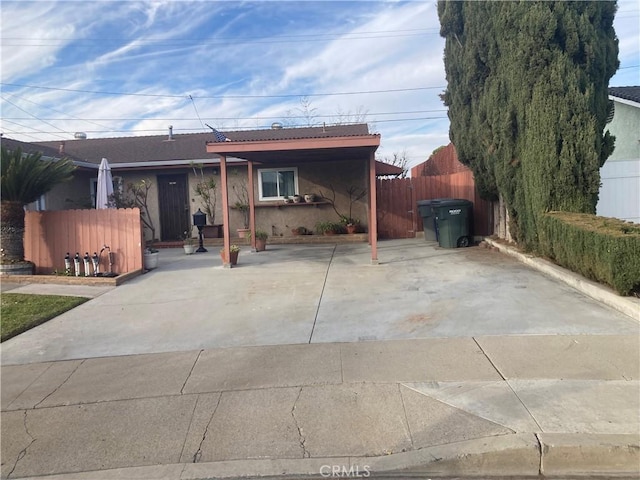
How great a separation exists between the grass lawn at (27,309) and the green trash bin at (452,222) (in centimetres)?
893

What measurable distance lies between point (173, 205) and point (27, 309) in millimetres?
9698

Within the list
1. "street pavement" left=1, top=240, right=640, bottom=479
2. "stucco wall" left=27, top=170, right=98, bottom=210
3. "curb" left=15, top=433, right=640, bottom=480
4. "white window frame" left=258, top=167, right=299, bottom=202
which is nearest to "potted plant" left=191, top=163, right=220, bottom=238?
"white window frame" left=258, top=167, right=299, bottom=202

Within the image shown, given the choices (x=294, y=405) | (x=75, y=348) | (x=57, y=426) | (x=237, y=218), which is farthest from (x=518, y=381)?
(x=237, y=218)

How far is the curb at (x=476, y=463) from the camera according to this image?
→ 3.42 meters

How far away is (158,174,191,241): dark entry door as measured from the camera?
56.6 ft

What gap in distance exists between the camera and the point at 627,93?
16.3 metres

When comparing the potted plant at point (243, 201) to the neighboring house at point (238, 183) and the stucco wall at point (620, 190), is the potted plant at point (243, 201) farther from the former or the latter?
the stucco wall at point (620, 190)

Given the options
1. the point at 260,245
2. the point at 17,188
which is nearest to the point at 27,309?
the point at 17,188

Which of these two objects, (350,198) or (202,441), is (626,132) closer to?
(350,198)

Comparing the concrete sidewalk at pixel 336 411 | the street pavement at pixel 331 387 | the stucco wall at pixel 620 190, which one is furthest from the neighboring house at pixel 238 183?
the concrete sidewalk at pixel 336 411

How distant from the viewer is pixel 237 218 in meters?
17.1

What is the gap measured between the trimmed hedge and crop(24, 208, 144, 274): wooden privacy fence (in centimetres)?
845

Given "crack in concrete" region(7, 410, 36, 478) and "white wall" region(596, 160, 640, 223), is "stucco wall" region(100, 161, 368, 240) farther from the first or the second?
"crack in concrete" region(7, 410, 36, 478)

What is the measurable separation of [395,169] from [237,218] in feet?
18.8
